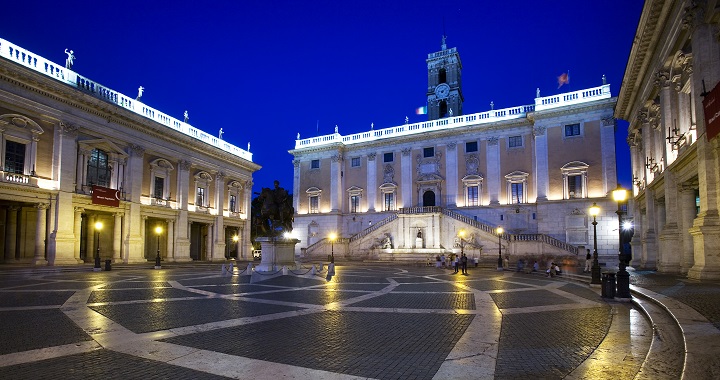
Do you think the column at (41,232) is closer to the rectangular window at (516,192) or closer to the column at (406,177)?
the column at (406,177)

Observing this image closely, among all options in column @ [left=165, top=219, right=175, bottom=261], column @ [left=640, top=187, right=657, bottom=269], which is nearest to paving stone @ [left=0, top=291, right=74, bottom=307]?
column @ [left=165, top=219, right=175, bottom=261]

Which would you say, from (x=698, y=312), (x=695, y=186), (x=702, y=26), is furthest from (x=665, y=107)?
(x=698, y=312)

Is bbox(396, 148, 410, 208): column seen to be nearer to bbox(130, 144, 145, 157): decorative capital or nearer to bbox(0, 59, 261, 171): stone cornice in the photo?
bbox(0, 59, 261, 171): stone cornice

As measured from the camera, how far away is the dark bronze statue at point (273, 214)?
2402 cm

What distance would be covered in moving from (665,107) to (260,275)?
22430 mm

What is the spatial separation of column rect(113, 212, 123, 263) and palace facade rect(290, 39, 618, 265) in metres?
17.8

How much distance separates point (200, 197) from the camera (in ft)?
143

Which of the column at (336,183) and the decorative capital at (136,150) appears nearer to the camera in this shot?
the decorative capital at (136,150)

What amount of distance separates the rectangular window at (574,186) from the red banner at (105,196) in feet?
136

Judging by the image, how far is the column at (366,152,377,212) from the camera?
54.5m

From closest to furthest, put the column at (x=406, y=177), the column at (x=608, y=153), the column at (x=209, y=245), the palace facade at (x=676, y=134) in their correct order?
1. the palace facade at (x=676, y=134)
2. the column at (x=608, y=153)
3. the column at (x=209, y=245)
4. the column at (x=406, y=177)

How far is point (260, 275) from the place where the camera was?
68.5ft

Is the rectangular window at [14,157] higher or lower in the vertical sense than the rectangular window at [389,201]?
higher

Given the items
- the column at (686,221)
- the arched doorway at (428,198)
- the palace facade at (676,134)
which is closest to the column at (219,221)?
the arched doorway at (428,198)
